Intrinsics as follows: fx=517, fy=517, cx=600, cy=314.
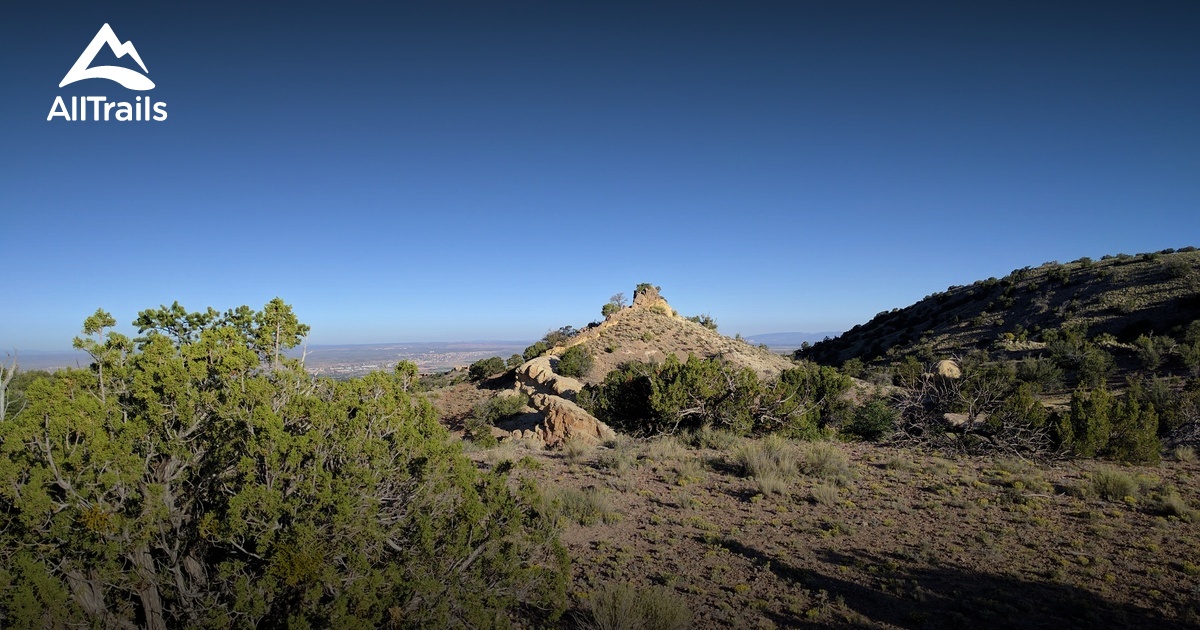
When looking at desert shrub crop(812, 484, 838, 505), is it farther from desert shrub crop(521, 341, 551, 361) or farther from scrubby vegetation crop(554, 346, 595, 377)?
desert shrub crop(521, 341, 551, 361)

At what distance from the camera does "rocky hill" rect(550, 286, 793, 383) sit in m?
32.0

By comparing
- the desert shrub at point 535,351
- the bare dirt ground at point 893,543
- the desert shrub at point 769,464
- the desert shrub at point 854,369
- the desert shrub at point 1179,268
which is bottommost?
the desert shrub at point 854,369

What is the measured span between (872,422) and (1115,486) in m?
A: 6.94

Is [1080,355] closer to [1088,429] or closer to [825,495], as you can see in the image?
[1088,429]

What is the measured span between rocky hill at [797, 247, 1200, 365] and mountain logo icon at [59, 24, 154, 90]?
126 ft

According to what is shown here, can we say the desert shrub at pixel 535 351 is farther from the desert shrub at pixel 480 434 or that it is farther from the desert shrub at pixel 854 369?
the desert shrub at pixel 854 369

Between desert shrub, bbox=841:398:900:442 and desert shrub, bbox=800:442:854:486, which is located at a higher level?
desert shrub, bbox=800:442:854:486

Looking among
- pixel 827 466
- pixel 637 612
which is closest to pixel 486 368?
pixel 827 466

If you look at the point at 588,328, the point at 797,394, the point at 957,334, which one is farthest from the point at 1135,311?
the point at 588,328

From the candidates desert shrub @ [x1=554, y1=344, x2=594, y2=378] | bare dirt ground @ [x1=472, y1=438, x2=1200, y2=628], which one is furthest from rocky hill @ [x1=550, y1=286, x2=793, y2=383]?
bare dirt ground @ [x1=472, y1=438, x2=1200, y2=628]

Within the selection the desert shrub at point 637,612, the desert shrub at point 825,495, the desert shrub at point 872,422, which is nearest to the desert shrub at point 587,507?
the desert shrub at point 637,612

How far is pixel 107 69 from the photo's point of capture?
11680mm

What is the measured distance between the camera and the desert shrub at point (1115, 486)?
8.35 metres

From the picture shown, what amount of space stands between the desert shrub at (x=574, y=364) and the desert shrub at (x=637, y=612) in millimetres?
23060
